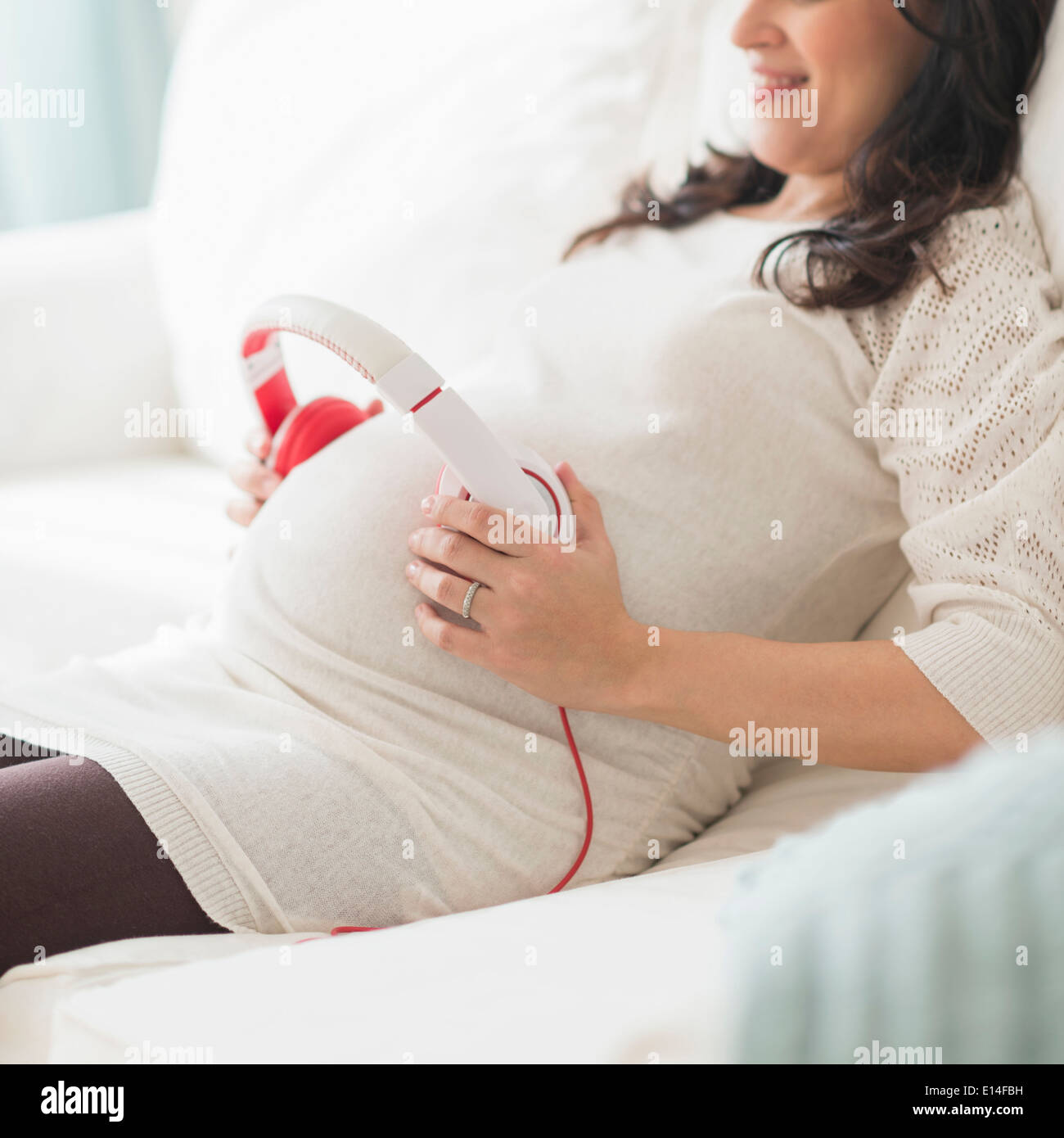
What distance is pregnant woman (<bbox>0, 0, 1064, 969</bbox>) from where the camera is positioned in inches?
26.8

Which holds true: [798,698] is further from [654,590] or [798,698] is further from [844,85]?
[844,85]

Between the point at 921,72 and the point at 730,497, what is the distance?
0.41 metres

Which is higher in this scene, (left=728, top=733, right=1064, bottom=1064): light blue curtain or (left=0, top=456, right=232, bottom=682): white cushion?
(left=728, top=733, right=1064, bottom=1064): light blue curtain

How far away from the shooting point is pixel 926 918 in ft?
1.24

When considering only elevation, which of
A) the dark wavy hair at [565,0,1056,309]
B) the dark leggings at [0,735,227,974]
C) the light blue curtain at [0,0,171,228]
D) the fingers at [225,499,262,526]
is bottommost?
the dark leggings at [0,735,227,974]

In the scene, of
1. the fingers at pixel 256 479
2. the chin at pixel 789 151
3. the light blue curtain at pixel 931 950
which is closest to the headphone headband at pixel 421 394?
the fingers at pixel 256 479

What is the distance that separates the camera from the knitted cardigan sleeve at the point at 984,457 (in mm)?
682

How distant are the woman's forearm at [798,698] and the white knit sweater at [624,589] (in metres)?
0.03

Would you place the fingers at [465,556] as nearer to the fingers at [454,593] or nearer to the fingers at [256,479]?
the fingers at [454,593]

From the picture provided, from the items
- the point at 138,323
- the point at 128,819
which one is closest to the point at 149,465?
the point at 138,323

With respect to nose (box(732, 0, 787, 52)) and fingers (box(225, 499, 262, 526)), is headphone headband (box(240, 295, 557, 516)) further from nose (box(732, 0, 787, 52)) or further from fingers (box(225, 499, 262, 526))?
nose (box(732, 0, 787, 52))

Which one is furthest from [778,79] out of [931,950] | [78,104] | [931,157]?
[78,104]

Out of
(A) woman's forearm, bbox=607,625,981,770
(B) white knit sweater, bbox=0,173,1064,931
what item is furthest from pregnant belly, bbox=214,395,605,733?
(A) woman's forearm, bbox=607,625,981,770
